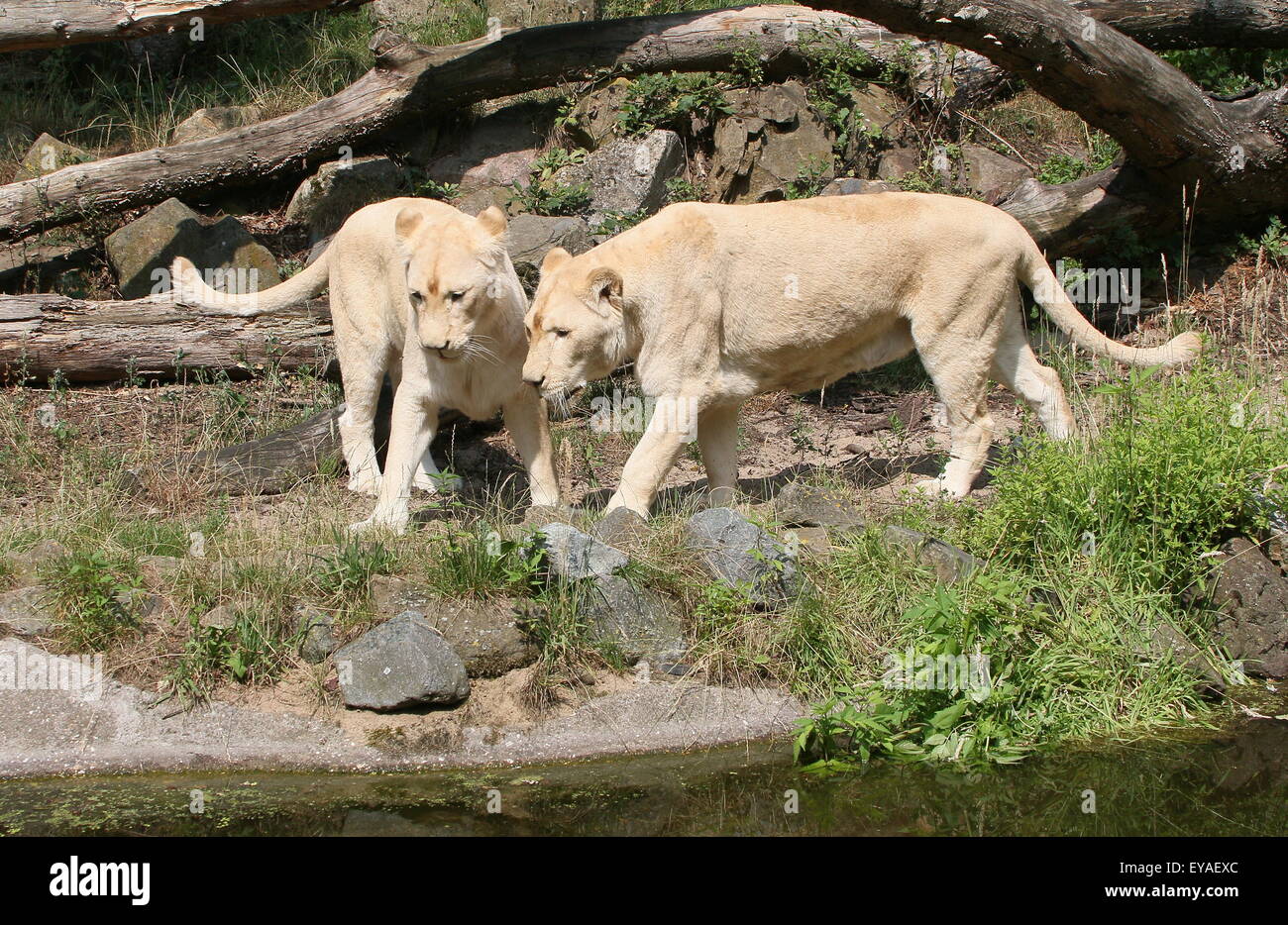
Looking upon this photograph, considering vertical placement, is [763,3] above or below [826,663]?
above

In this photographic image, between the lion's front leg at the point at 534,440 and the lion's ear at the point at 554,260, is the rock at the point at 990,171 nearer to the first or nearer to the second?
the lion's ear at the point at 554,260

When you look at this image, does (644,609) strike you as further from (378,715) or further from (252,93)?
(252,93)

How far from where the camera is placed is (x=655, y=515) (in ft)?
22.8

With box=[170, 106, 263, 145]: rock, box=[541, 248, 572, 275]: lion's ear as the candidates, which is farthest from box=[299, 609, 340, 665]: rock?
box=[170, 106, 263, 145]: rock

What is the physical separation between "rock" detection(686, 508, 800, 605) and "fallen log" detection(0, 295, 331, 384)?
13.1 feet

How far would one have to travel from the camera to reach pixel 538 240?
9648 mm

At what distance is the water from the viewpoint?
189 inches

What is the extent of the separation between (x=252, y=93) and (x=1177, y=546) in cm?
1009

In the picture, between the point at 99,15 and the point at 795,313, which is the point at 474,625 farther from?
the point at 99,15

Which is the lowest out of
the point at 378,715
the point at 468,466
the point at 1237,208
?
the point at 378,715

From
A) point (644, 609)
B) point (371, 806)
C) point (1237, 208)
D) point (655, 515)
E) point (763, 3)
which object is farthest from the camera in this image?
point (763, 3)

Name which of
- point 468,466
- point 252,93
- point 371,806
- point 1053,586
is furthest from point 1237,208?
point 252,93

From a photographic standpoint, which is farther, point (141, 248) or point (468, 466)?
point (141, 248)

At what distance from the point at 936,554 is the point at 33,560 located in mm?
4371
